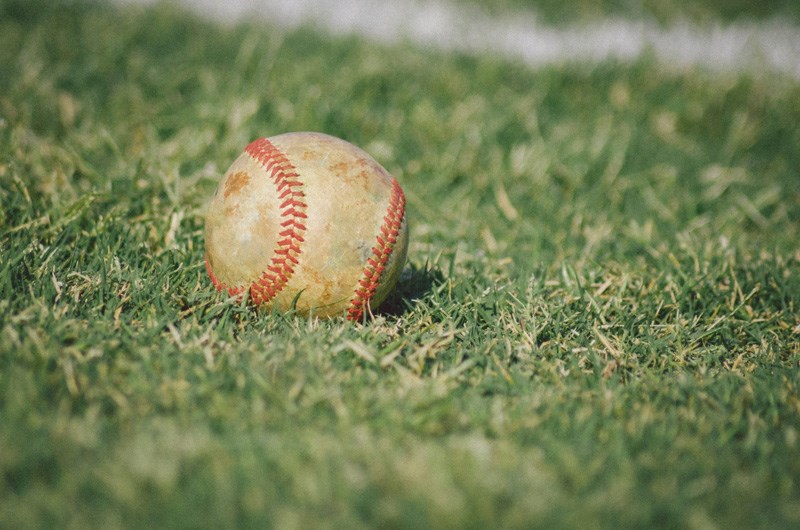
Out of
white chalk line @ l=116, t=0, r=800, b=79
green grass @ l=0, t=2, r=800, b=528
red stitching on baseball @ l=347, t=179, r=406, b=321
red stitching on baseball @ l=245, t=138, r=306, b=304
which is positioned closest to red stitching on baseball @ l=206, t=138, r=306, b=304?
red stitching on baseball @ l=245, t=138, r=306, b=304

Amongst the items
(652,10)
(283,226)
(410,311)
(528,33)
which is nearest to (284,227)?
(283,226)

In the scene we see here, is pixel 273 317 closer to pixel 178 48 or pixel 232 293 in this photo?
pixel 232 293

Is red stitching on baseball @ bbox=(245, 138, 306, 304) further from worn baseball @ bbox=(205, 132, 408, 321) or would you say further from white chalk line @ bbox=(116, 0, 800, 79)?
white chalk line @ bbox=(116, 0, 800, 79)

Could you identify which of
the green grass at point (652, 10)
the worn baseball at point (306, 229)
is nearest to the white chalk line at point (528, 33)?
the green grass at point (652, 10)

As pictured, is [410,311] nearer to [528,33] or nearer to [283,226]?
[283,226]

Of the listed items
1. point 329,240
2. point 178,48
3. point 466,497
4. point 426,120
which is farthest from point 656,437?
point 178,48

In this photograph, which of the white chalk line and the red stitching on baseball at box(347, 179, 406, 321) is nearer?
the red stitching on baseball at box(347, 179, 406, 321)
